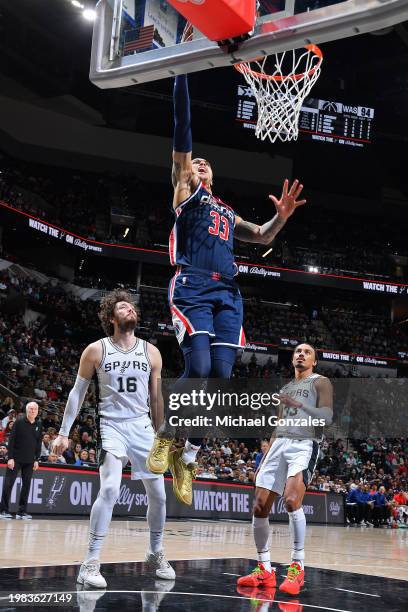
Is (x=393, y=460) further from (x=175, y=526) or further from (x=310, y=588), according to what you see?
(x=310, y=588)

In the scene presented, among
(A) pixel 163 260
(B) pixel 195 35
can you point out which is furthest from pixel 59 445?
(A) pixel 163 260

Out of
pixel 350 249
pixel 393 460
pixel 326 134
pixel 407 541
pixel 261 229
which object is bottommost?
pixel 407 541

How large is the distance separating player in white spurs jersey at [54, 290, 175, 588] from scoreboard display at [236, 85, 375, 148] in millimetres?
20288

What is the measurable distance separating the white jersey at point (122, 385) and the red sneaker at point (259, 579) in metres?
1.73

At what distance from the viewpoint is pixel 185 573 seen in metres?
6.73

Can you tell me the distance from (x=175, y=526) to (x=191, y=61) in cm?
1024

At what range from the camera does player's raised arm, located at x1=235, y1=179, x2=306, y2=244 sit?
6266 mm

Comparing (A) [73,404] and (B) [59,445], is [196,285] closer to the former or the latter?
(A) [73,404]

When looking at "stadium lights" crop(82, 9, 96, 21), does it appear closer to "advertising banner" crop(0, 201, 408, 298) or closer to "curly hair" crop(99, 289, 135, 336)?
"advertising banner" crop(0, 201, 408, 298)

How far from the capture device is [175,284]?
5.95 m

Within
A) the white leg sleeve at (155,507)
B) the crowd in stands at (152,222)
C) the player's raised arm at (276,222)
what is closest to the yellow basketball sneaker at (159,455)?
the white leg sleeve at (155,507)

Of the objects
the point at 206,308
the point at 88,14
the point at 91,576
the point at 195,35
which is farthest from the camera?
the point at 88,14

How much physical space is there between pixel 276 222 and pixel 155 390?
1812 mm

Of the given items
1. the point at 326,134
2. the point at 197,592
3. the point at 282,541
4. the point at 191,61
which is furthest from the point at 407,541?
the point at 326,134
